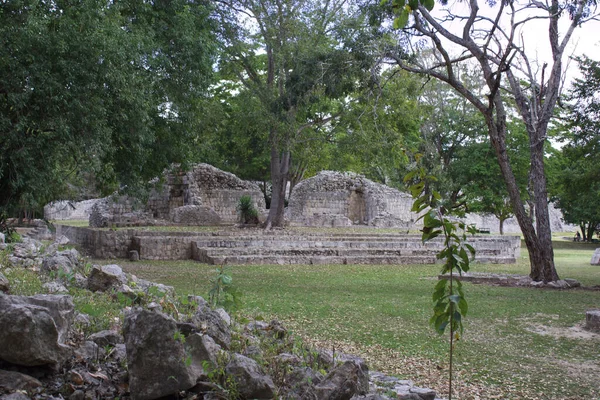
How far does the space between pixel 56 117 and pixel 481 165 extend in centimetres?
2799

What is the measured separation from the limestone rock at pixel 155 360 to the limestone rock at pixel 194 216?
21.3m

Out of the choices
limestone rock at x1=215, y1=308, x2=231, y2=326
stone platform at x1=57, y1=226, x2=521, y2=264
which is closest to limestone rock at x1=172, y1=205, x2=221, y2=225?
stone platform at x1=57, y1=226, x2=521, y2=264

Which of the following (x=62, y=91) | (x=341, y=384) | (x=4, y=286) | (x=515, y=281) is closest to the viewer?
(x=341, y=384)

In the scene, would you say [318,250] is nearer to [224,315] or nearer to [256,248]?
[256,248]

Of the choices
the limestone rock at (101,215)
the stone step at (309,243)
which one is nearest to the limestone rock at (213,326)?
the stone step at (309,243)

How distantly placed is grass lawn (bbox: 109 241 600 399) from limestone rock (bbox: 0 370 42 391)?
10.3 ft

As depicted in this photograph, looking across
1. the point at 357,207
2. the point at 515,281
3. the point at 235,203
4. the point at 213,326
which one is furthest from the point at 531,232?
the point at 357,207

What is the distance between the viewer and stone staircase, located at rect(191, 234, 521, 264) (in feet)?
53.3

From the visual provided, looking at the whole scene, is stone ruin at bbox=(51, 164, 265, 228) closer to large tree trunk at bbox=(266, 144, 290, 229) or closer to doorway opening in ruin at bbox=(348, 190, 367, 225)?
large tree trunk at bbox=(266, 144, 290, 229)

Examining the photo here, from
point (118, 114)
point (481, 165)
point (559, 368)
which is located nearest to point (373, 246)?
point (118, 114)

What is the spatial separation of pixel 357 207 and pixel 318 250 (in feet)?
55.0

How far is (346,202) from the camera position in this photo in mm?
32531

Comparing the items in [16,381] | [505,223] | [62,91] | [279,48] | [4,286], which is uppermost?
[279,48]

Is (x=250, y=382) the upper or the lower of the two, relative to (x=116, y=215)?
lower
